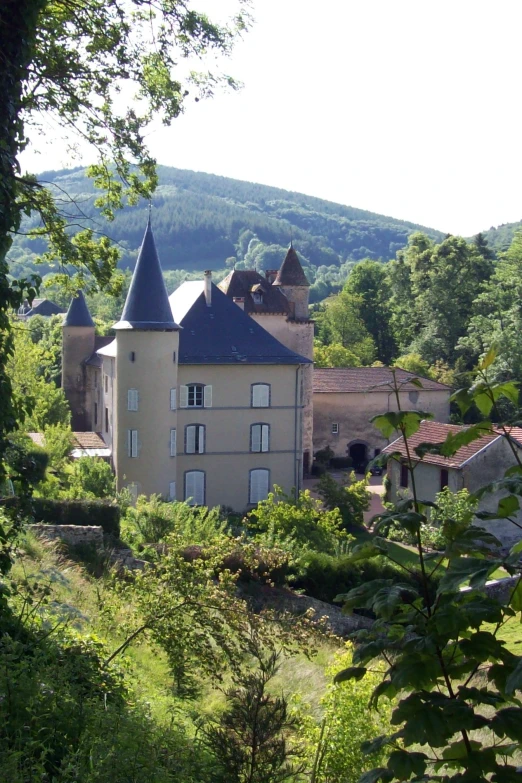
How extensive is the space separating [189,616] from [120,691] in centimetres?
160

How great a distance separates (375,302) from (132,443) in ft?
135

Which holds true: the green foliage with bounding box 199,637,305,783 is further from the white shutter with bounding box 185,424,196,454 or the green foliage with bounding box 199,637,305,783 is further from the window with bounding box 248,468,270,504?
the window with bounding box 248,468,270,504

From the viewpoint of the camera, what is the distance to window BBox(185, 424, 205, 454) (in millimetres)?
32250

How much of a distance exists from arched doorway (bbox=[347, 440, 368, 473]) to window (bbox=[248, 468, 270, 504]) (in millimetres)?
12219

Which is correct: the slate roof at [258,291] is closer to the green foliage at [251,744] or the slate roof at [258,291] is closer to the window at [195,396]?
the window at [195,396]

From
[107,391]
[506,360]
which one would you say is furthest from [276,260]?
[107,391]

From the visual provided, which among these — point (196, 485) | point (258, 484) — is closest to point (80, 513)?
point (196, 485)

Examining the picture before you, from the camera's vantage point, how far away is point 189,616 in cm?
854

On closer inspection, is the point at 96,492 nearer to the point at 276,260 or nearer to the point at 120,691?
the point at 120,691

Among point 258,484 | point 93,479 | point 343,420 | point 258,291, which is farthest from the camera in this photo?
point 343,420

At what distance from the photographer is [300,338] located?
42.1m

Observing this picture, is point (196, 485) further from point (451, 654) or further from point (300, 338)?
point (451, 654)

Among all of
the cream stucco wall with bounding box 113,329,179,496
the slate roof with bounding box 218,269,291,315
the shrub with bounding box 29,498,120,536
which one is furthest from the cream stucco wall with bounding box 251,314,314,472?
the shrub with bounding box 29,498,120,536

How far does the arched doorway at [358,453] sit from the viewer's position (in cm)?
4478
